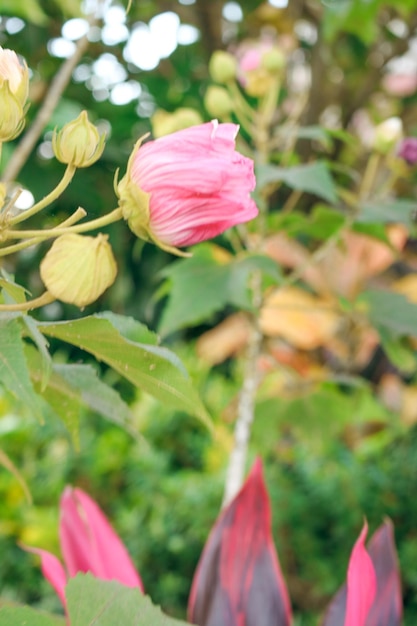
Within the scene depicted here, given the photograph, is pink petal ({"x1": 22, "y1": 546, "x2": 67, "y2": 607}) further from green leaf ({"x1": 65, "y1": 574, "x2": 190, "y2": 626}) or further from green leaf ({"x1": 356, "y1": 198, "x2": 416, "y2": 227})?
green leaf ({"x1": 356, "y1": 198, "x2": 416, "y2": 227})

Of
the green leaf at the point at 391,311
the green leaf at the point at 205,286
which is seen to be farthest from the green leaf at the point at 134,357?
the green leaf at the point at 391,311

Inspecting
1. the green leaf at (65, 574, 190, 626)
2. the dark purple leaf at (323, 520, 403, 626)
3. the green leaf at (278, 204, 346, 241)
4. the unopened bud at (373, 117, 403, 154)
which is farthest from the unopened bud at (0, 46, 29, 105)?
the unopened bud at (373, 117, 403, 154)

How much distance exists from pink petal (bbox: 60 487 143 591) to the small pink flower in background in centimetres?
46

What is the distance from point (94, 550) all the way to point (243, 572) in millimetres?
76

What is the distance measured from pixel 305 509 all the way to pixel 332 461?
0.27 ft

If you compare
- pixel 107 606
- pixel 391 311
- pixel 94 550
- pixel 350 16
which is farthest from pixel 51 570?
pixel 350 16

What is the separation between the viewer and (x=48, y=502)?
876mm

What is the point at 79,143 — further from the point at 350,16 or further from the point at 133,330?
the point at 350,16

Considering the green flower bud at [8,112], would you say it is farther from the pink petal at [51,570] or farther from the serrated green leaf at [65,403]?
the pink petal at [51,570]

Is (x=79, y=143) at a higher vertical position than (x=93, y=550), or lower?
higher

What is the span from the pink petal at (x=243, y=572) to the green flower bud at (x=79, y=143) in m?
0.19

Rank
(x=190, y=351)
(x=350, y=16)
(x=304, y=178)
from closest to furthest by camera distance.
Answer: (x=304, y=178), (x=350, y=16), (x=190, y=351)

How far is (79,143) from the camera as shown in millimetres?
231

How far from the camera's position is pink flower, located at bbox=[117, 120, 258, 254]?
225 millimetres
